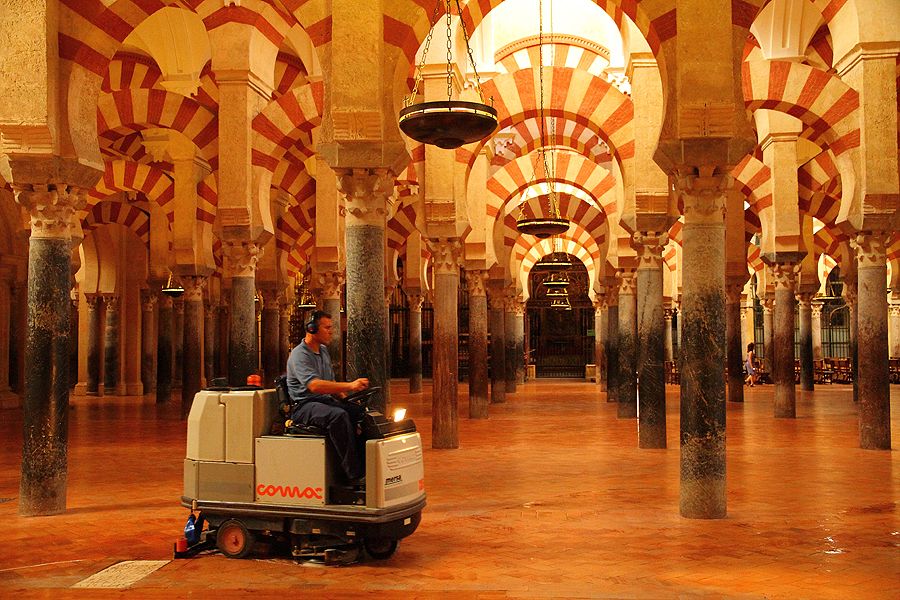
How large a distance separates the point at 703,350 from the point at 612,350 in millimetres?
10993

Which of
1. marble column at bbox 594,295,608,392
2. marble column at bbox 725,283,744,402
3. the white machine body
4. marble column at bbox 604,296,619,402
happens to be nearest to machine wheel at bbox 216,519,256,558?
the white machine body

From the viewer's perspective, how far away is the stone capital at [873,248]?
840 centimetres

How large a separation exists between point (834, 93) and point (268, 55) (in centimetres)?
597

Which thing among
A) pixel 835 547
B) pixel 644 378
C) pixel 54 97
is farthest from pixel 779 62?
pixel 54 97

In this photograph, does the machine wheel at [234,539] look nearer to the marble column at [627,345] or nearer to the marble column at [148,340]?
the marble column at [627,345]

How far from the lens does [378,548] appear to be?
418cm

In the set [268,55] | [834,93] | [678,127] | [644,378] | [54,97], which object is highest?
[268,55]

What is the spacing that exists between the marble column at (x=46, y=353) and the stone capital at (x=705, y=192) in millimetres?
4040

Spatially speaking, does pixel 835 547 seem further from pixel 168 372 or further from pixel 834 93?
pixel 168 372

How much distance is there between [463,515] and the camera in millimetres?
5324

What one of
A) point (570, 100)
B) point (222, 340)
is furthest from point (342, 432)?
point (222, 340)

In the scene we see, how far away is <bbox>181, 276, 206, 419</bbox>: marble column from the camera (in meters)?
12.0

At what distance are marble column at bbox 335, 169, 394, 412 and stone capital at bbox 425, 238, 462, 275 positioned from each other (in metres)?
2.95

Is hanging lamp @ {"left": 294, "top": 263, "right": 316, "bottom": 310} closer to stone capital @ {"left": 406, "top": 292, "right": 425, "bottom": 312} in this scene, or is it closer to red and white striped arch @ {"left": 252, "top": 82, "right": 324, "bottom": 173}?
stone capital @ {"left": 406, "top": 292, "right": 425, "bottom": 312}
